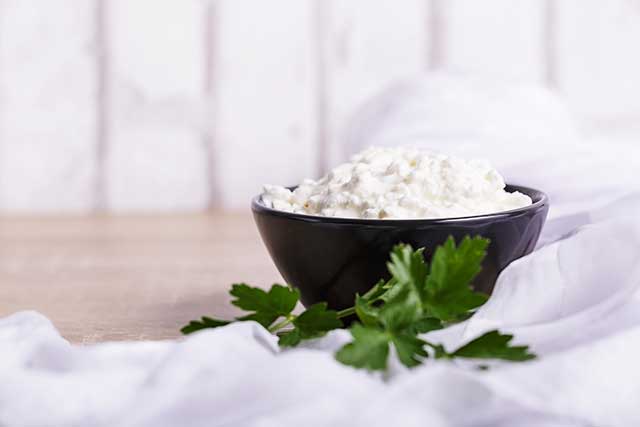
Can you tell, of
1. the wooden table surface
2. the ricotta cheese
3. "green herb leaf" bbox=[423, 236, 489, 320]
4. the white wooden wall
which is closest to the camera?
"green herb leaf" bbox=[423, 236, 489, 320]

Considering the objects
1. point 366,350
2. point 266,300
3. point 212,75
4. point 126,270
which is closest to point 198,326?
point 266,300

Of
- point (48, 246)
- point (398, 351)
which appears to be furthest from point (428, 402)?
point (48, 246)

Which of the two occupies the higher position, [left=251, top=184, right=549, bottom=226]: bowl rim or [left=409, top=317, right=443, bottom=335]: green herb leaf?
[left=251, top=184, right=549, bottom=226]: bowl rim

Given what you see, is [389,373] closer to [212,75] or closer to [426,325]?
[426,325]

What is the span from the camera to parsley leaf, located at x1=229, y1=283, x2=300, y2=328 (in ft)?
2.44

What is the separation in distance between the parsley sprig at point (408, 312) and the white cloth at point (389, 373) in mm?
15

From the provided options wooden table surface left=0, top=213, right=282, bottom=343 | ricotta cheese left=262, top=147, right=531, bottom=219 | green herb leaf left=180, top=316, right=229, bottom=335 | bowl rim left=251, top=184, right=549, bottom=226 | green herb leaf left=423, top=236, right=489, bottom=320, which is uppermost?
ricotta cheese left=262, top=147, right=531, bottom=219

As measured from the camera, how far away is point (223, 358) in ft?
2.08

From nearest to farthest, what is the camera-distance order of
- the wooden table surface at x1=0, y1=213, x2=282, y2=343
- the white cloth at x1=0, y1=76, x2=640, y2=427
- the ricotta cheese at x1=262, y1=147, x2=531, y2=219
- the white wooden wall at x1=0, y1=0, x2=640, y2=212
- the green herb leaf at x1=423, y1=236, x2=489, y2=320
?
the white cloth at x1=0, y1=76, x2=640, y2=427, the green herb leaf at x1=423, y1=236, x2=489, y2=320, the ricotta cheese at x1=262, y1=147, x2=531, y2=219, the wooden table surface at x1=0, y1=213, x2=282, y2=343, the white wooden wall at x1=0, y1=0, x2=640, y2=212

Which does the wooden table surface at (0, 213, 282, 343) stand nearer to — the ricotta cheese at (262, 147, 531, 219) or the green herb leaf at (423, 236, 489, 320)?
the ricotta cheese at (262, 147, 531, 219)

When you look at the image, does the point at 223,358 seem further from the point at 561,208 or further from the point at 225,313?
the point at 561,208

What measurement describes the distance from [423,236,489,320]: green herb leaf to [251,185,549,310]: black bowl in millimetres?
87

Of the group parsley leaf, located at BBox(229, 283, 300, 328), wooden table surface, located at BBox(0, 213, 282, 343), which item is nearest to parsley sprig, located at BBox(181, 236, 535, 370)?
parsley leaf, located at BBox(229, 283, 300, 328)

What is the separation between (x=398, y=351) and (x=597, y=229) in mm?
258
